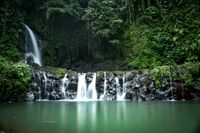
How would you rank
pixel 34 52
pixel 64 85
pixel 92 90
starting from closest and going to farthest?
1. pixel 64 85
2. pixel 92 90
3. pixel 34 52

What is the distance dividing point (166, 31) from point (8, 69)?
42.5 feet

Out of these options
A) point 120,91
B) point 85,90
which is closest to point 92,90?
point 85,90

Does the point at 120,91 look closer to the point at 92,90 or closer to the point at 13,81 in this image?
the point at 92,90

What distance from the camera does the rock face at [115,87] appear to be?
22.0m

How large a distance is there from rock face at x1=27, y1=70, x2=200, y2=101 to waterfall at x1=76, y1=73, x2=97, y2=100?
0.20m

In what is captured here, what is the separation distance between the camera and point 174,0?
3005 cm

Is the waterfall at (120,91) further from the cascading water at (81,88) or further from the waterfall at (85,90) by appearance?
the cascading water at (81,88)

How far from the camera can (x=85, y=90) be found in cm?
2334

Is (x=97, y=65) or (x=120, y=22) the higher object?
(x=120, y=22)

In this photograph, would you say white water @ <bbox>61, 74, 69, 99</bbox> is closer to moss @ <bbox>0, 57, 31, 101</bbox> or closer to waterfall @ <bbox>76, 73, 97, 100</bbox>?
waterfall @ <bbox>76, 73, 97, 100</bbox>

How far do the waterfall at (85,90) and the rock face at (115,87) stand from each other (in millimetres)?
199

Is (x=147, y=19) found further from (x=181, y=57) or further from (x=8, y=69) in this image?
(x=8, y=69)

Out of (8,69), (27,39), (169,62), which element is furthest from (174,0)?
(8,69)

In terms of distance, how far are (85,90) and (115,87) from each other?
6.48 ft
